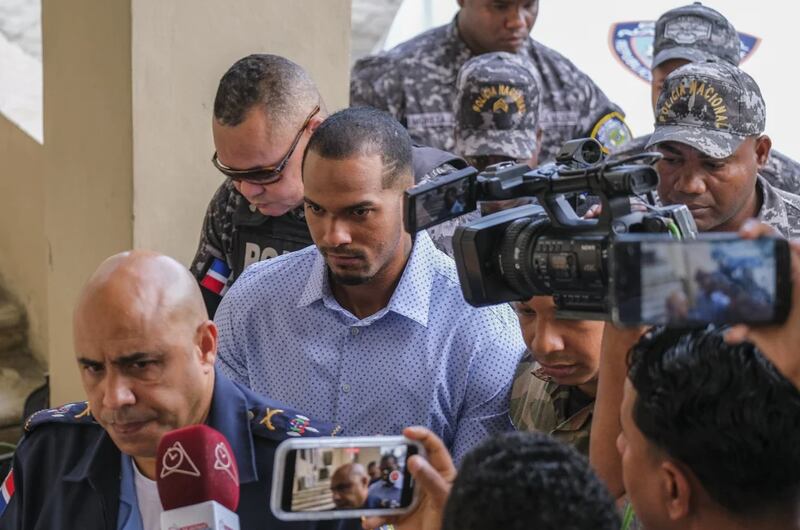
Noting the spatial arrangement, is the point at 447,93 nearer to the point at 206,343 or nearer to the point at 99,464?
the point at 206,343

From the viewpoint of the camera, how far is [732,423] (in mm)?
1766

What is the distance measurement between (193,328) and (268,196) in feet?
3.20

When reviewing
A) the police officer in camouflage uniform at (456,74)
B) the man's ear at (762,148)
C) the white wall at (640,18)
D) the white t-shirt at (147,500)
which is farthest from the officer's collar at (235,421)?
the white wall at (640,18)

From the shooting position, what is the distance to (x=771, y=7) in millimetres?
4910

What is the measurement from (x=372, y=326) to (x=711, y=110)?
1166mm

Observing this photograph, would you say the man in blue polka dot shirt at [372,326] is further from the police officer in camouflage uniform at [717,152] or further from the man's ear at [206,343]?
the police officer in camouflage uniform at [717,152]

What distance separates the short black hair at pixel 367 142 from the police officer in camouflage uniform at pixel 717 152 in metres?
0.74

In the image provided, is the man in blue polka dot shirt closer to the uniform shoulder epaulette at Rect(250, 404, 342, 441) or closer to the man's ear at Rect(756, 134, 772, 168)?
the uniform shoulder epaulette at Rect(250, 404, 342, 441)

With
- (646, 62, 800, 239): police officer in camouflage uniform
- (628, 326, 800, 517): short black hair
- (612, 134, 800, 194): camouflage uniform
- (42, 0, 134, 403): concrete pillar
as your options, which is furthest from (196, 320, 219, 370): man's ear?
(612, 134, 800, 194): camouflage uniform

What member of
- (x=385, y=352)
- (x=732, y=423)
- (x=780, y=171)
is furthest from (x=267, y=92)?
(x=732, y=423)

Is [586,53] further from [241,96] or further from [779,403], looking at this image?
[779,403]

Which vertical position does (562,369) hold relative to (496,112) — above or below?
below

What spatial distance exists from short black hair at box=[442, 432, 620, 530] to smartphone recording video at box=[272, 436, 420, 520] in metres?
0.34

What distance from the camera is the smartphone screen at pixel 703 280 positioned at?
Answer: 1.57 meters
